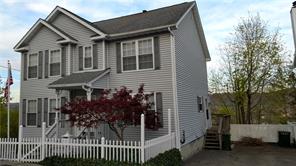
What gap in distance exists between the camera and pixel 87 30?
1392cm

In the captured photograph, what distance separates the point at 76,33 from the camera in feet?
46.8

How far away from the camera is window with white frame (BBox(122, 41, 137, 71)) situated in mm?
12883

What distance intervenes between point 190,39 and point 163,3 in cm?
463

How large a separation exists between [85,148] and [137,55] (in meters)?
5.38

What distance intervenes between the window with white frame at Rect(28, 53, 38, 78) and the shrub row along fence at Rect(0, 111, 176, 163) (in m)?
5.12

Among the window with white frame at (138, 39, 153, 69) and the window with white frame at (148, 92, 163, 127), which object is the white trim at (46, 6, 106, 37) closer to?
the window with white frame at (138, 39, 153, 69)

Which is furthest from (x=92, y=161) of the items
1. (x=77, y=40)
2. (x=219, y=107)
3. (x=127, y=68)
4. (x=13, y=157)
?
(x=219, y=107)

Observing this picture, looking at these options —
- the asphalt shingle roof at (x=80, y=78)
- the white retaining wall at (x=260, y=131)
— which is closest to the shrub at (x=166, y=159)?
the asphalt shingle roof at (x=80, y=78)

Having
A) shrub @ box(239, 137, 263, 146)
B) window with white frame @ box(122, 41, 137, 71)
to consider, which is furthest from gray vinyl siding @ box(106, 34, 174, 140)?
shrub @ box(239, 137, 263, 146)

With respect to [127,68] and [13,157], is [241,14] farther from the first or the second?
[13,157]

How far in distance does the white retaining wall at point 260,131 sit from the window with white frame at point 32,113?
525 inches

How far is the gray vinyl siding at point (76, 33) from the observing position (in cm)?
1370

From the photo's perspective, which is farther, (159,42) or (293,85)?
(293,85)

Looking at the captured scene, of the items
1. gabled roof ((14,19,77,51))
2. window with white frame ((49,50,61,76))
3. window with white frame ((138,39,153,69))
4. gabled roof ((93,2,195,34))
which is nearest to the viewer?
window with white frame ((138,39,153,69))
